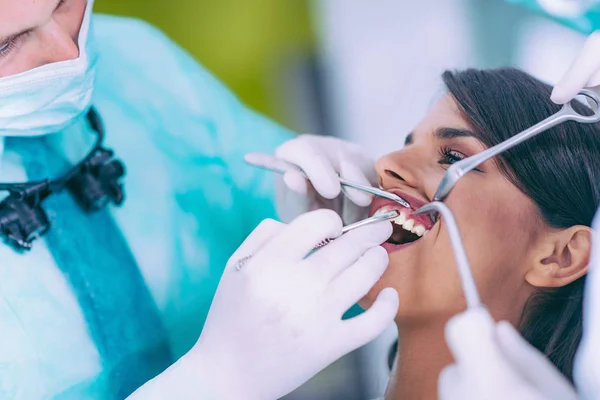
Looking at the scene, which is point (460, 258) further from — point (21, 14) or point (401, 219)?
point (21, 14)

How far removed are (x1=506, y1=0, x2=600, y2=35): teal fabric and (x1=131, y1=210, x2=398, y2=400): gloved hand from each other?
0.56 metres

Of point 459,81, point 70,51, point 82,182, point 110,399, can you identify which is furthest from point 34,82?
point 459,81

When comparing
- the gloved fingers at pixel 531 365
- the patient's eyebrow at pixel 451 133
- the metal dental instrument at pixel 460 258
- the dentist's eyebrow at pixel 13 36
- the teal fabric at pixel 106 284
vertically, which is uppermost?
the dentist's eyebrow at pixel 13 36

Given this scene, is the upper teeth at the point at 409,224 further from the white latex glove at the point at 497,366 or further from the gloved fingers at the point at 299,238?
the white latex glove at the point at 497,366

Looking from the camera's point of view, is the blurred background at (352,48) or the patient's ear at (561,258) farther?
the blurred background at (352,48)

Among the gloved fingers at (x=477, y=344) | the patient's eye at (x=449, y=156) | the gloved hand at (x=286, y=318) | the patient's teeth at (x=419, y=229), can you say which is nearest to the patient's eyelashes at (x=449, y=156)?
the patient's eye at (x=449, y=156)

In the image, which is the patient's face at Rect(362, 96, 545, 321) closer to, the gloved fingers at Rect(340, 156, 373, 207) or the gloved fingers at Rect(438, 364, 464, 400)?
the gloved fingers at Rect(340, 156, 373, 207)

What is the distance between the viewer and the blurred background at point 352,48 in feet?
4.24

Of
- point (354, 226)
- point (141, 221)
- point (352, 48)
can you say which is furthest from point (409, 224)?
point (352, 48)

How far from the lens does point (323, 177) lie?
3.37ft

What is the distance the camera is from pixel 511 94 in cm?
102

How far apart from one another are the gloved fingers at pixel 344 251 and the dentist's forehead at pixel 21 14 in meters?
0.47

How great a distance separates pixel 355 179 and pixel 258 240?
24 centimetres

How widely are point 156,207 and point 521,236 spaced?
583 mm
